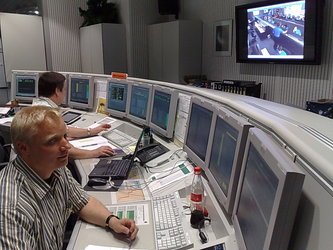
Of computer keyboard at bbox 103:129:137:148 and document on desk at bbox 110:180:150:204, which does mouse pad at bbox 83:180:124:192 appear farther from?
computer keyboard at bbox 103:129:137:148

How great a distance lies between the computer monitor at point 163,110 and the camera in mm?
2021

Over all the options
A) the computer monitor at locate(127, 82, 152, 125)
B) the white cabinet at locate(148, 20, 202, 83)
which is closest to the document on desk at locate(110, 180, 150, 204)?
the computer monitor at locate(127, 82, 152, 125)

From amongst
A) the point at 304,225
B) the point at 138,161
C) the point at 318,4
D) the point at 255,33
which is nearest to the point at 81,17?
the point at 255,33

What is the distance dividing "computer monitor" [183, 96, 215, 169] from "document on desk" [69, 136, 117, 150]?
74cm

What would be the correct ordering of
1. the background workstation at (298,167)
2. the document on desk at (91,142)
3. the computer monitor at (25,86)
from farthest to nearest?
the computer monitor at (25,86)
the document on desk at (91,142)
the background workstation at (298,167)

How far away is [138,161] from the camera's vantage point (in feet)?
6.16

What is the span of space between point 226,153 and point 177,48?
372 cm

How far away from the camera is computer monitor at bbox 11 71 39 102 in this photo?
3.80 m

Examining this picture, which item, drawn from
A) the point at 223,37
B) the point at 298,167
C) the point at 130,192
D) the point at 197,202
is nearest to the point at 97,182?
the point at 130,192

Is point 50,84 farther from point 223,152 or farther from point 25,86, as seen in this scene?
point 223,152

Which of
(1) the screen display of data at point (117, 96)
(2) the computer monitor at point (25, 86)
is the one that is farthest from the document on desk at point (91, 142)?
(2) the computer monitor at point (25, 86)

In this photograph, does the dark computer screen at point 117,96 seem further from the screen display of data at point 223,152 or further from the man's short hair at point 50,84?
the screen display of data at point 223,152

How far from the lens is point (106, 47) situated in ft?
16.9

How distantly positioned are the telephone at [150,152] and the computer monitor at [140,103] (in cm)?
41
